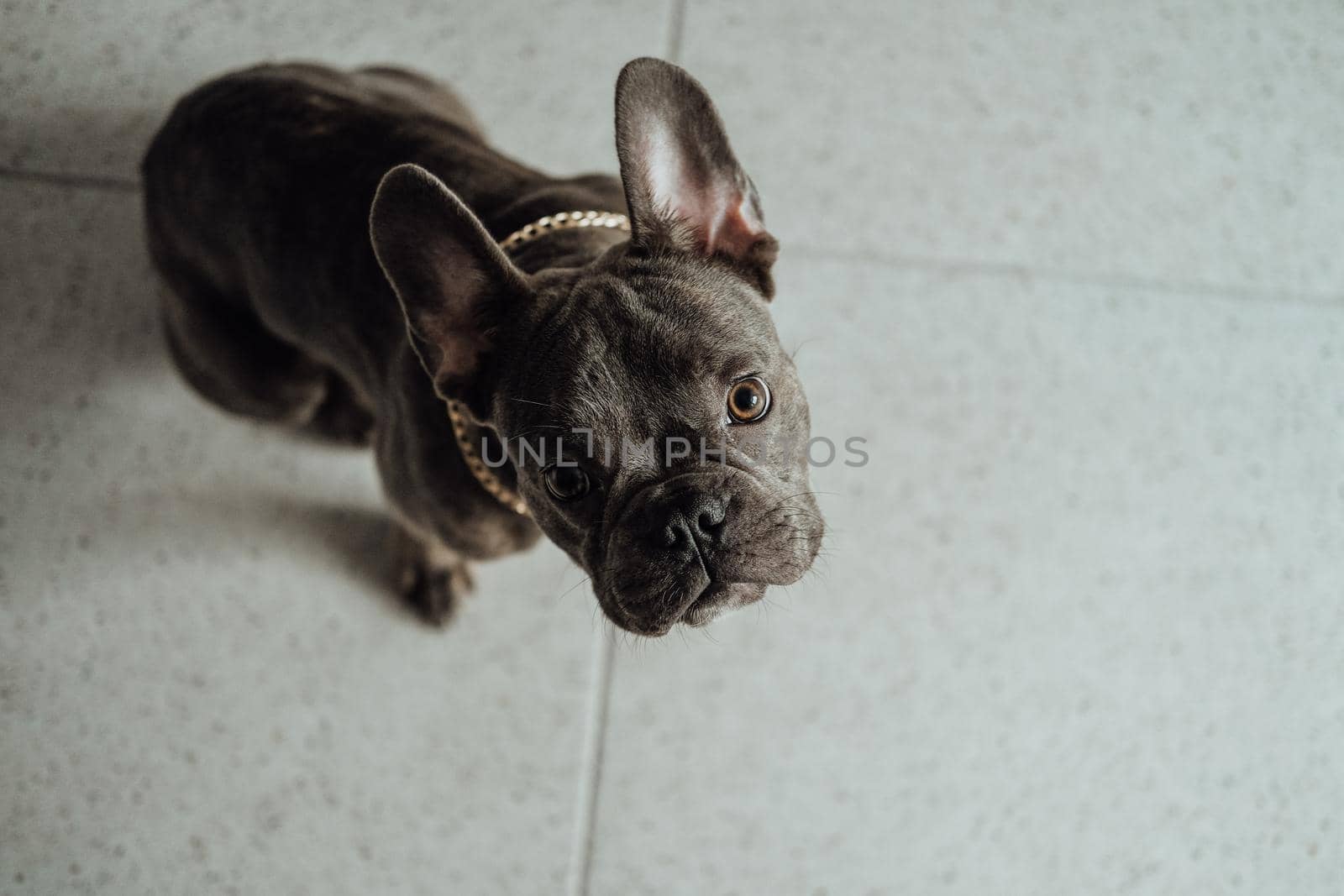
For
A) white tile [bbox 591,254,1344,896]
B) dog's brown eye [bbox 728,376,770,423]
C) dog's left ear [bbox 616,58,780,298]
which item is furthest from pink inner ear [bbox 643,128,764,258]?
white tile [bbox 591,254,1344,896]

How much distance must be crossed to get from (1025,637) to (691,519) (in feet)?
6.00

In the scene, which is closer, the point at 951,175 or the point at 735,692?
the point at 735,692

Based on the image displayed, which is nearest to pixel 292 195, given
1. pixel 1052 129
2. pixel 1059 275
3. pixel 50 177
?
pixel 50 177

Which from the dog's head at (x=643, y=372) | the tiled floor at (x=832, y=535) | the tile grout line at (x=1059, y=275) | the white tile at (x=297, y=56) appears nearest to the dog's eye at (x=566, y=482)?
the dog's head at (x=643, y=372)

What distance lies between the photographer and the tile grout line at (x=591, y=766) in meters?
3.03

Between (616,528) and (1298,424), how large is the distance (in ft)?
9.03

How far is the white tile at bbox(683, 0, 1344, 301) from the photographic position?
343 cm

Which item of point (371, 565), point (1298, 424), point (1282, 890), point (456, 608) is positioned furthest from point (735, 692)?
point (1298, 424)

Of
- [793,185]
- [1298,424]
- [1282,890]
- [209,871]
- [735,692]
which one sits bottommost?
[209,871]

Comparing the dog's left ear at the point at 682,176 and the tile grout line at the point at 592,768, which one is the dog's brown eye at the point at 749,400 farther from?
the tile grout line at the point at 592,768

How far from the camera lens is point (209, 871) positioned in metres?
3.05

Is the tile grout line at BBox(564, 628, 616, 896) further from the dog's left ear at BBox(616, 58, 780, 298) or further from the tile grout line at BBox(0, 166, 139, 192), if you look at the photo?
the tile grout line at BBox(0, 166, 139, 192)

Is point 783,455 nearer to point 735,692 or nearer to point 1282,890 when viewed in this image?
point 735,692

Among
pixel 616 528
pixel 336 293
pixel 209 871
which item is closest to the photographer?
pixel 616 528
